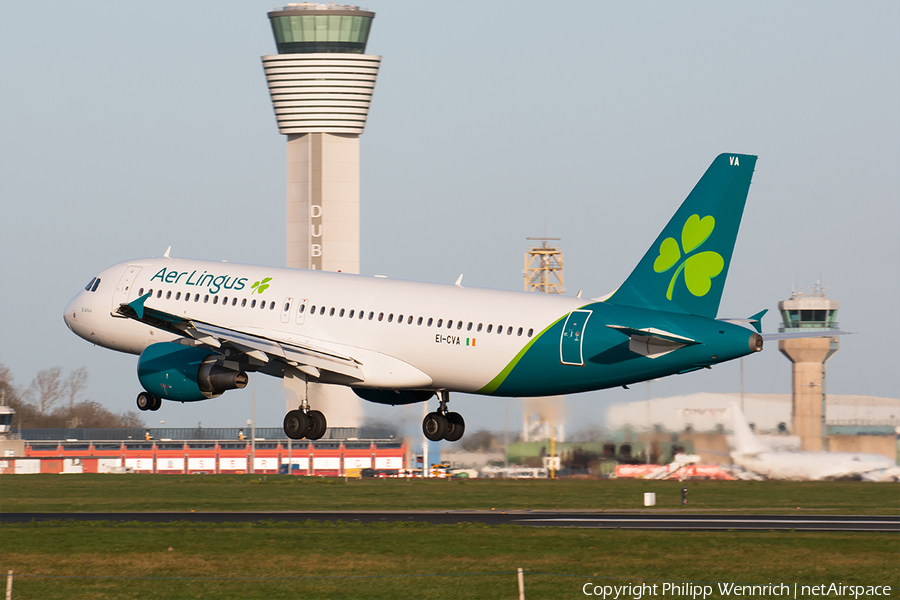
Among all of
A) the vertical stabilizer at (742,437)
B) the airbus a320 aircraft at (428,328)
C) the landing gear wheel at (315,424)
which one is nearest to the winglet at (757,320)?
the airbus a320 aircraft at (428,328)

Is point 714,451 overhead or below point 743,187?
below

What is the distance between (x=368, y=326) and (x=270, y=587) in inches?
392

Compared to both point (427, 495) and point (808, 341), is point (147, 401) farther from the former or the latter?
point (808, 341)

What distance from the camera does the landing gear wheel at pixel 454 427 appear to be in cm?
5347

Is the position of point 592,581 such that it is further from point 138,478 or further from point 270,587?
point 138,478

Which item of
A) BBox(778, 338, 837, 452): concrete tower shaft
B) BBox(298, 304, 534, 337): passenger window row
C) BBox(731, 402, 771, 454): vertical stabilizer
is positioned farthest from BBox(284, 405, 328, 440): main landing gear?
BBox(778, 338, 837, 452): concrete tower shaft

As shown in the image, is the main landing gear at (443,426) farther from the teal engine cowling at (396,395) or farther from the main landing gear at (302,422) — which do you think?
the main landing gear at (302,422)

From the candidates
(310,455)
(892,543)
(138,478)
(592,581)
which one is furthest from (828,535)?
(310,455)

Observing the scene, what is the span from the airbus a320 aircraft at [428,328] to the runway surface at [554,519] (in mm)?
21410

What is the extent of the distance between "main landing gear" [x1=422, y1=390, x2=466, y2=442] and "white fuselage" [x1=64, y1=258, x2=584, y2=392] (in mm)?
2134

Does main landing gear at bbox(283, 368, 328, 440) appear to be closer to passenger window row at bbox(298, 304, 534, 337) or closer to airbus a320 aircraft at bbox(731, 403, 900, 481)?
passenger window row at bbox(298, 304, 534, 337)

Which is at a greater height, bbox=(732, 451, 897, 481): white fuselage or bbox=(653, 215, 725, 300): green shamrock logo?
bbox=(653, 215, 725, 300): green shamrock logo

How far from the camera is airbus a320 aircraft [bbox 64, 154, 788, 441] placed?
46688 millimetres

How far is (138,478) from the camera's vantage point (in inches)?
4633
